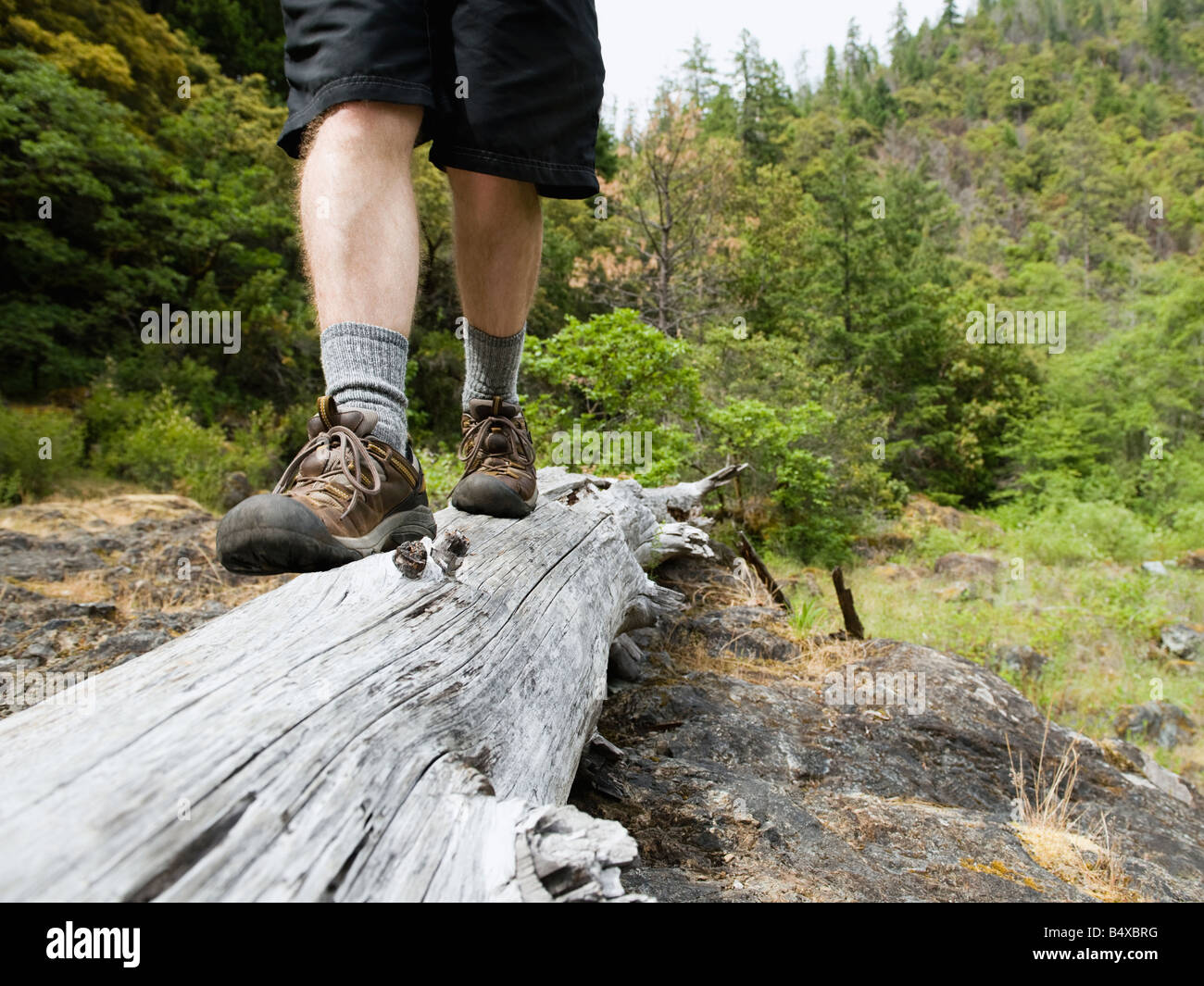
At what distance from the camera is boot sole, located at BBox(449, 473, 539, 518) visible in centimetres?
176

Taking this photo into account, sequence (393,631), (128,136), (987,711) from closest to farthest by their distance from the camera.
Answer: (393,631), (987,711), (128,136)

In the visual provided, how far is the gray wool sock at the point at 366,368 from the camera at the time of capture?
1.29 meters

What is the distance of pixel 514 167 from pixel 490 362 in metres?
0.55

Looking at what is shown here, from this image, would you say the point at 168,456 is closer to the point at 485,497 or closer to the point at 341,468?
the point at 485,497

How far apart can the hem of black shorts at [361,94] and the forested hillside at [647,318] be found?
227 inches

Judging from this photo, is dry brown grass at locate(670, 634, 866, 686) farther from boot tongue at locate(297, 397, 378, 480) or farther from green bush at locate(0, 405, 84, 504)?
green bush at locate(0, 405, 84, 504)

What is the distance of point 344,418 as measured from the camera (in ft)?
4.26

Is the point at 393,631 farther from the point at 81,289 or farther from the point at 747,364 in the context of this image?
the point at 747,364

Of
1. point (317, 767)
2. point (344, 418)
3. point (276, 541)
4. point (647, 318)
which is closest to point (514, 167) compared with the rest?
point (344, 418)

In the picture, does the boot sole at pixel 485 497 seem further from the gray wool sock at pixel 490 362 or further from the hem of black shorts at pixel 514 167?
the hem of black shorts at pixel 514 167

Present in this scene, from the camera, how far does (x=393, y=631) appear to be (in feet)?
3.25

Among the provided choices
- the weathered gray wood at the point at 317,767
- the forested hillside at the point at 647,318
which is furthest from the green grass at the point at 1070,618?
the weathered gray wood at the point at 317,767

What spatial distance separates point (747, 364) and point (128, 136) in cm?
1189

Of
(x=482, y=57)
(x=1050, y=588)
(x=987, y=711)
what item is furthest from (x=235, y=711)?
(x=1050, y=588)
